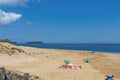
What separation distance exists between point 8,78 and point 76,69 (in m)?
17.0

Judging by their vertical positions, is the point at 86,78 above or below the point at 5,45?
below

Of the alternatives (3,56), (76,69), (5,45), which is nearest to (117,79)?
(76,69)

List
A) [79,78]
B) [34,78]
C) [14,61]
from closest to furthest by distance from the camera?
1. [34,78]
2. [79,78]
3. [14,61]

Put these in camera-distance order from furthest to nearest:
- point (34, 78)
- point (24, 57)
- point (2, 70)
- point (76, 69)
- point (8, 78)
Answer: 1. point (24, 57)
2. point (76, 69)
3. point (34, 78)
4. point (2, 70)
5. point (8, 78)

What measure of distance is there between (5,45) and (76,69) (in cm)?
1718

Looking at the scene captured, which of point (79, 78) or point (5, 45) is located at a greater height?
point (5, 45)

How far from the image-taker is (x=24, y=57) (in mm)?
42406

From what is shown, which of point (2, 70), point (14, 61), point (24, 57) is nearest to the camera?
point (2, 70)

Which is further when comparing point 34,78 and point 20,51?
point 20,51

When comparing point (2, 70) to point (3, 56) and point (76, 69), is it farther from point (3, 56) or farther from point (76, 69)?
point (3, 56)

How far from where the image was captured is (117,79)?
25.0 meters

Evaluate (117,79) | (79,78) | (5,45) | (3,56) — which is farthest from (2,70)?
(5,45)

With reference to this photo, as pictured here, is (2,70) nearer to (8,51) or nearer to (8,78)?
(8,78)

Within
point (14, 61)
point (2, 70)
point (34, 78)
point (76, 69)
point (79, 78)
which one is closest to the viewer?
point (2, 70)
